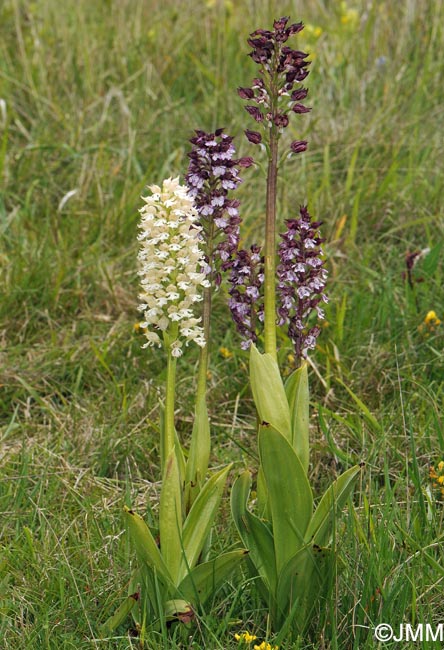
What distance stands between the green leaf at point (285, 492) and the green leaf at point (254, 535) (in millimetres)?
46

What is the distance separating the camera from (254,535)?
7.47 ft

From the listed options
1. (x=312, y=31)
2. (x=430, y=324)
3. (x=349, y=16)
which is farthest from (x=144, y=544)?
(x=349, y=16)

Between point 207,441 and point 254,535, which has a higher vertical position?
point 207,441

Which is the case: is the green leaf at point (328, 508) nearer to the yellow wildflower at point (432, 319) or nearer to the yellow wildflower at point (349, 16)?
the yellow wildflower at point (432, 319)

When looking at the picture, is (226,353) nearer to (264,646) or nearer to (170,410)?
(170,410)

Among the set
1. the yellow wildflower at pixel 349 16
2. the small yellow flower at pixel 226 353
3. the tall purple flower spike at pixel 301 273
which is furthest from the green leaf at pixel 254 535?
the yellow wildflower at pixel 349 16

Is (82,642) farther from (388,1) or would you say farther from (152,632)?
(388,1)

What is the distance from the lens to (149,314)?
2180mm

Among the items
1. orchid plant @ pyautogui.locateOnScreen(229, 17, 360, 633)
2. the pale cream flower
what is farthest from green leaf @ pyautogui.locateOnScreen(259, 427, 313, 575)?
the pale cream flower

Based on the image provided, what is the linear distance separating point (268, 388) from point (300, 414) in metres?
0.15

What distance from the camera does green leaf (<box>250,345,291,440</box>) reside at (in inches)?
85.9

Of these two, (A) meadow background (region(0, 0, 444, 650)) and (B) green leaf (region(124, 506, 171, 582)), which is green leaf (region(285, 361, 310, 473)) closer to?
(A) meadow background (region(0, 0, 444, 650))

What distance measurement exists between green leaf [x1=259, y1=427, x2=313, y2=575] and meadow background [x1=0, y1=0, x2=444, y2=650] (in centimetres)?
12

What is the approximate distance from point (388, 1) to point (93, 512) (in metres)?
4.45
